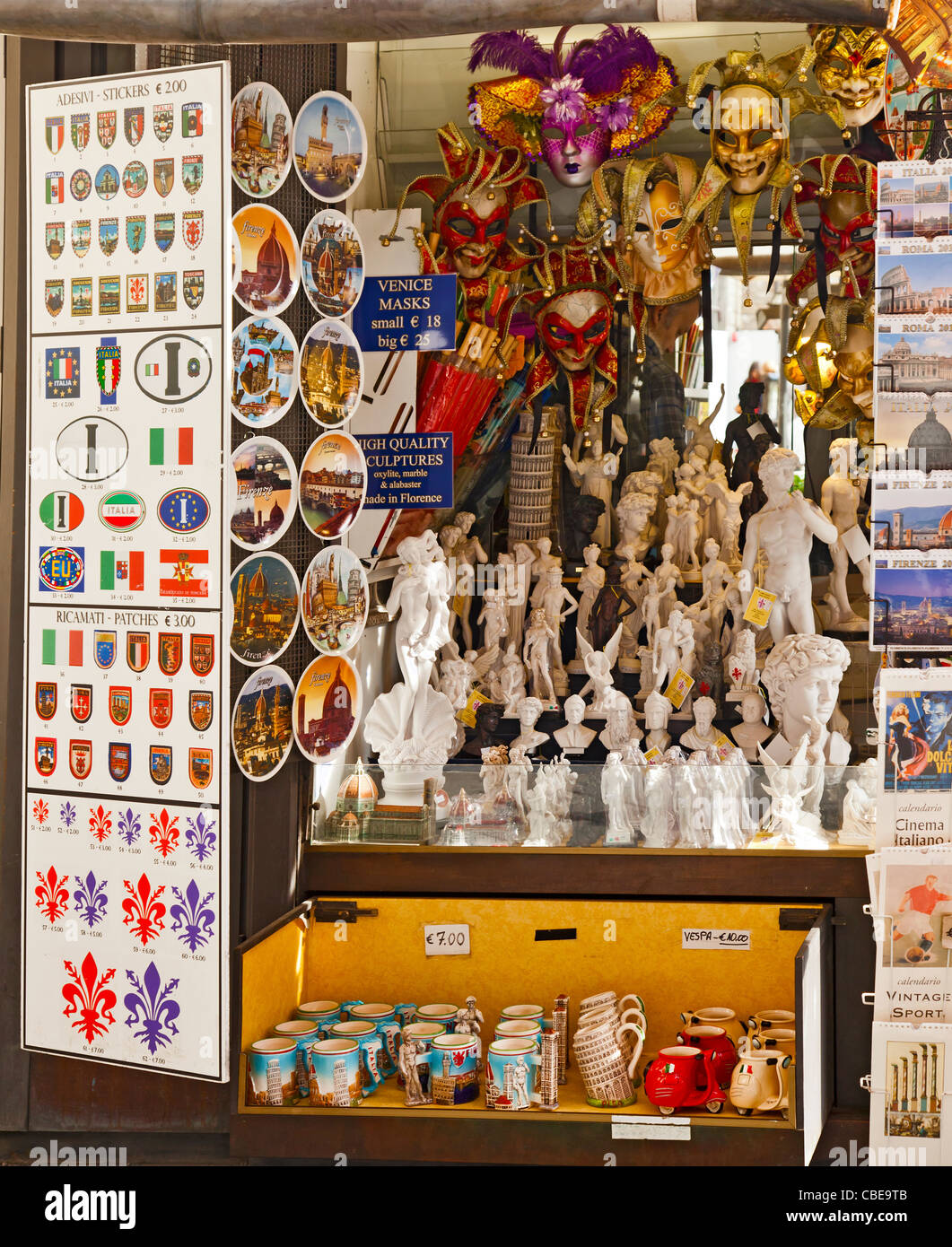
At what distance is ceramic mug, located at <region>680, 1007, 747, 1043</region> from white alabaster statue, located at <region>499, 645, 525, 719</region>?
145 cm

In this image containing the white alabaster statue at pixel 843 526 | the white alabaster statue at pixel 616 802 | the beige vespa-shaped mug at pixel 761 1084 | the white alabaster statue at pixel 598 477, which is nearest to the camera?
the beige vespa-shaped mug at pixel 761 1084

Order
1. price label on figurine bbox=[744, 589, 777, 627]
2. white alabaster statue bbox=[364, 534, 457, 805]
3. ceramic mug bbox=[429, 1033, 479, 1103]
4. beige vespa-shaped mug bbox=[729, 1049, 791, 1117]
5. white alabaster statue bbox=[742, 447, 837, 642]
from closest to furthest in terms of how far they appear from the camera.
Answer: beige vespa-shaped mug bbox=[729, 1049, 791, 1117] < ceramic mug bbox=[429, 1033, 479, 1103] < white alabaster statue bbox=[364, 534, 457, 805] < price label on figurine bbox=[744, 589, 777, 627] < white alabaster statue bbox=[742, 447, 837, 642]

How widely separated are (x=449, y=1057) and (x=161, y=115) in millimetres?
2297

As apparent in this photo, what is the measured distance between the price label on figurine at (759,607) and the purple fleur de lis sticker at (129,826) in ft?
6.47

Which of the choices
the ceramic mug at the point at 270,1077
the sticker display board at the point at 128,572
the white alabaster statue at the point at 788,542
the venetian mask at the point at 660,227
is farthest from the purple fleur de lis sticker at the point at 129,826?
the venetian mask at the point at 660,227

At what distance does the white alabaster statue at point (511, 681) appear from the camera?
461cm

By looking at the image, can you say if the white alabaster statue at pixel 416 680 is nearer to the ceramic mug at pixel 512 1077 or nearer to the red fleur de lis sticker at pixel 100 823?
the red fleur de lis sticker at pixel 100 823

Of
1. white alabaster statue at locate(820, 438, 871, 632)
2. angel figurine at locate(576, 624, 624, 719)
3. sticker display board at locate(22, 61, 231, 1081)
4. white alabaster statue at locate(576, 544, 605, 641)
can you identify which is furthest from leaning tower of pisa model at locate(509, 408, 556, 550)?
sticker display board at locate(22, 61, 231, 1081)

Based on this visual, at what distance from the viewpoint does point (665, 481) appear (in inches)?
192

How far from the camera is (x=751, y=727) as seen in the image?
4.40 metres

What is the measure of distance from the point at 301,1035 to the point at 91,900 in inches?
23.9

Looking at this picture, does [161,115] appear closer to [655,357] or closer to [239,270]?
[239,270]

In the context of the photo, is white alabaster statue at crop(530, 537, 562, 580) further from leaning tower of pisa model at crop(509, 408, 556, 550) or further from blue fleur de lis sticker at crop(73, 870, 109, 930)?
blue fleur de lis sticker at crop(73, 870, 109, 930)

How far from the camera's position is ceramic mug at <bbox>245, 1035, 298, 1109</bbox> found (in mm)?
3176
